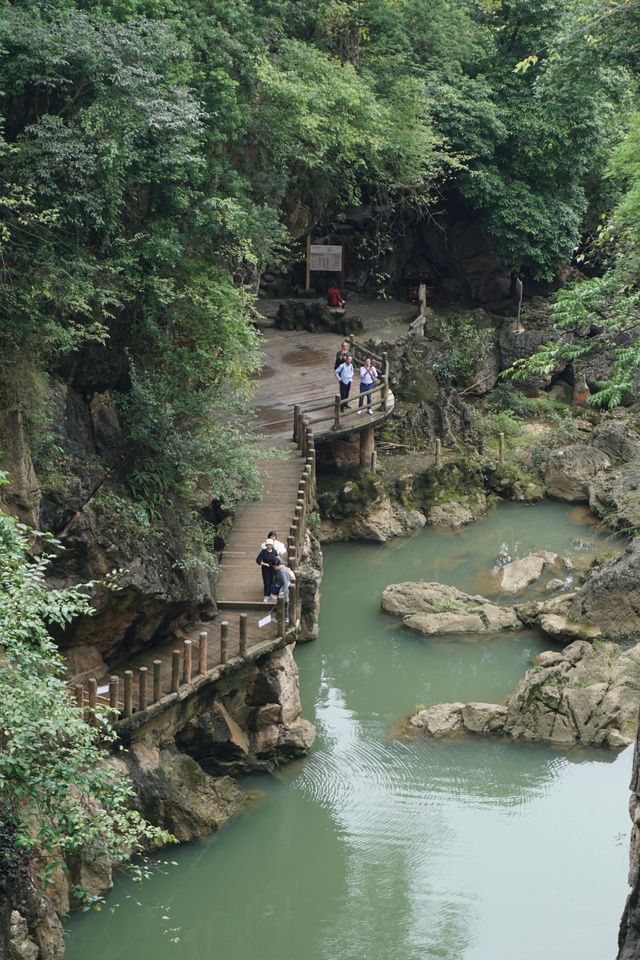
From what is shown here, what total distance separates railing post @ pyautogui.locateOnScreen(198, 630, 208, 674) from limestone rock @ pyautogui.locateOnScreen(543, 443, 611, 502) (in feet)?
49.2

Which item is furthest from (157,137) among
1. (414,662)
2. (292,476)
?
(414,662)

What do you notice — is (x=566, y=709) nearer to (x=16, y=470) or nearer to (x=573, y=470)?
(x=16, y=470)

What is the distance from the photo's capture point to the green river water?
1523 cm

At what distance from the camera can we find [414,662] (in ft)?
74.1

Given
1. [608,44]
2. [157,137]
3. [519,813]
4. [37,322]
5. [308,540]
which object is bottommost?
[519,813]

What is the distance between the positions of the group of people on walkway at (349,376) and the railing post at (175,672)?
32.6 ft

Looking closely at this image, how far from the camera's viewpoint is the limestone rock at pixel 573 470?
2991 centimetres

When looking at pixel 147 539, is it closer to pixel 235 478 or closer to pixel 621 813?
pixel 235 478

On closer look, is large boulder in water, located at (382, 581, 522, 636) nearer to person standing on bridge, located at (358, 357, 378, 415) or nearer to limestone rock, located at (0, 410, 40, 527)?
person standing on bridge, located at (358, 357, 378, 415)

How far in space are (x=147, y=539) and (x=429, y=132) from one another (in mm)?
16029

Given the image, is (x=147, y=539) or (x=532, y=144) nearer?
(x=147, y=539)

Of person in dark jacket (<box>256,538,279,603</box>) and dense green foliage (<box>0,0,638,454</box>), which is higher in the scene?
dense green foliage (<box>0,0,638,454</box>)

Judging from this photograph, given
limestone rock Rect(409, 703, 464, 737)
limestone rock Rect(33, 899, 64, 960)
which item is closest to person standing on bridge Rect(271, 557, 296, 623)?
limestone rock Rect(409, 703, 464, 737)

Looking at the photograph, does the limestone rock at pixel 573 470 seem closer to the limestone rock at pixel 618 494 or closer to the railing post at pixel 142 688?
the limestone rock at pixel 618 494
